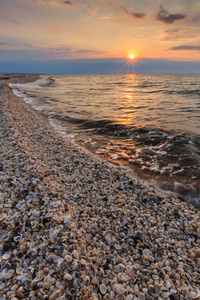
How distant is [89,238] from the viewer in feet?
11.0

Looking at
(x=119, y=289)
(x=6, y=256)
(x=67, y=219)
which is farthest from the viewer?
(x=67, y=219)

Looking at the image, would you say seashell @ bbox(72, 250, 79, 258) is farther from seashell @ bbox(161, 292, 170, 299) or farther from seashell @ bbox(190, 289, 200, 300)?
seashell @ bbox(190, 289, 200, 300)

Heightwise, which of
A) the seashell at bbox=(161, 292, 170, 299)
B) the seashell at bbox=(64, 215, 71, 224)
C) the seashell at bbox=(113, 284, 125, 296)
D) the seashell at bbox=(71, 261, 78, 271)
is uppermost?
the seashell at bbox=(64, 215, 71, 224)

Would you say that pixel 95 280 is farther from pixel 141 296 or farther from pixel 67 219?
pixel 67 219

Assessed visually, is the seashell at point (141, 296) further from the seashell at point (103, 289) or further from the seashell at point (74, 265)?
the seashell at point (74, 265)

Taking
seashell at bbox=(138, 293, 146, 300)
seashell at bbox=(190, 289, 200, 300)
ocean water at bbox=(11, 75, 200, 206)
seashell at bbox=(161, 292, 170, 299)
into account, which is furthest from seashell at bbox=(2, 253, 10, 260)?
ocean water at bbox=(11, 75, 200, 206)

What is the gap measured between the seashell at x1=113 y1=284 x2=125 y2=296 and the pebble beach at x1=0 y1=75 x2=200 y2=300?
0.04 feet

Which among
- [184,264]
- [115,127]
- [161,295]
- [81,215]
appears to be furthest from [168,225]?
[115,127]

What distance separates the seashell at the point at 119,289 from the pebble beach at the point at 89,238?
0.01m

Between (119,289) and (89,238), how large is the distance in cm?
104

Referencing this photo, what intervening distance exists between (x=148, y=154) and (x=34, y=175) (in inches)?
243

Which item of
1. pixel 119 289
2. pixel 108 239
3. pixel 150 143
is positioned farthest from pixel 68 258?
pixel 150 143

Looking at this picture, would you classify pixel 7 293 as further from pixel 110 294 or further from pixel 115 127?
pixel 115 127

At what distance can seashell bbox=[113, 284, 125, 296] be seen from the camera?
244cm
